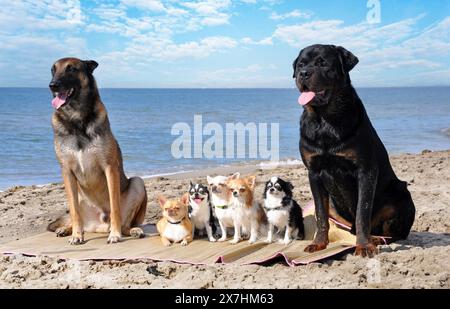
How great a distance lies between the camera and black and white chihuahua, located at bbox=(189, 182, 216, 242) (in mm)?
5469

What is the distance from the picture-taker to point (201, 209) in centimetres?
552

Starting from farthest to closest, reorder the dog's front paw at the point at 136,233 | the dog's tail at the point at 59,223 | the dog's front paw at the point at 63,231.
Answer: the dog's tail at the point at 59,223
the dog's front paw at the point at 63,231
the dog's front paw at the point at 136,233

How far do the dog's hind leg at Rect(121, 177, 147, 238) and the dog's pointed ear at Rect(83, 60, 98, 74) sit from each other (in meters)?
1.29

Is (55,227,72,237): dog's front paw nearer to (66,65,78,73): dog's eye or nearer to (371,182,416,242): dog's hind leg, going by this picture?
(66,65,78,73): dog's eye

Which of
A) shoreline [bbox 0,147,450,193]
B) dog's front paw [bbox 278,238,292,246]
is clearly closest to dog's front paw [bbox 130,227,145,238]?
dog's front paw [bbox 278,238,292,246]

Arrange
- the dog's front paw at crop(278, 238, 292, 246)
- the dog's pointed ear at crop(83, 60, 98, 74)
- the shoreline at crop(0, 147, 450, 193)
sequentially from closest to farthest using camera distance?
1. the dog's front paw at crop(278, 238, 292, 246)
2. the dog's pointed ear at crop(83, 60, 98, 74)
3. the shoreline at crop(0, 147, 450, 193)

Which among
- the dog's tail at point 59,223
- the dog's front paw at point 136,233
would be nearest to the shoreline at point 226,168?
the dog's tail at point 59,223

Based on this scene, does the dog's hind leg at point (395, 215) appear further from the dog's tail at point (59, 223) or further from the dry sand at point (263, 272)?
the dog's tail at point (59, 223)

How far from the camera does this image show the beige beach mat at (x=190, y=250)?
15.2 ft

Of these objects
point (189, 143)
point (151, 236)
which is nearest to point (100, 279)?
point (151, 236)

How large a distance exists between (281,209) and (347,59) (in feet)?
5.17

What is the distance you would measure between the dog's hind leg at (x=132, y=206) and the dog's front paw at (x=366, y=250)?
91.8 inches

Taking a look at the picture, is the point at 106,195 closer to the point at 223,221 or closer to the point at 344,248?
the point at 223,221

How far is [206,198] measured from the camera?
553 cm
